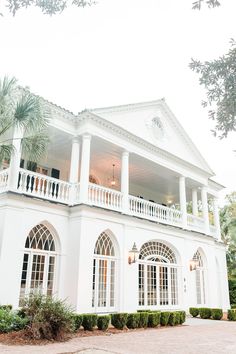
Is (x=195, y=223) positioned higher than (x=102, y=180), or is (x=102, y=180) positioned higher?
(x=102, y=180)

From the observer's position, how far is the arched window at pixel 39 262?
12367 mm

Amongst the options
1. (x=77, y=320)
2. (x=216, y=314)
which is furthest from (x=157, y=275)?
(x=77, y=320)

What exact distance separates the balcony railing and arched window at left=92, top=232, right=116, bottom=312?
1636 millimetres

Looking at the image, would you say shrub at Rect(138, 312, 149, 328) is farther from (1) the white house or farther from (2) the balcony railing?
(2) the balcony railing

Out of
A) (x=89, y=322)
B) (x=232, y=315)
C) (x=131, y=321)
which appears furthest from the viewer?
→ (x=232, y=315)

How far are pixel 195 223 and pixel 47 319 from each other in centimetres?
1341

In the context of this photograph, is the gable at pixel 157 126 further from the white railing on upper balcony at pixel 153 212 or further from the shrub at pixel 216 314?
the shrub at pixel 216 314

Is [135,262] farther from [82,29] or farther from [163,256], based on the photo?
[82,29]

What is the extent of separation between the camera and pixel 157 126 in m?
19.4

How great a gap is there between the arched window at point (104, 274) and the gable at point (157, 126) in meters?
5.62

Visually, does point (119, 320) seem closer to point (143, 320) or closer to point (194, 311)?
point (143, 320)

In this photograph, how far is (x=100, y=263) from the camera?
47.3ft

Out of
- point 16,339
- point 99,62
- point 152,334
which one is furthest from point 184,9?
point 152,334

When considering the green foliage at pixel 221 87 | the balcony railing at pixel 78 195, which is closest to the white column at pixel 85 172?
the balcony railing at pixel 78 195
